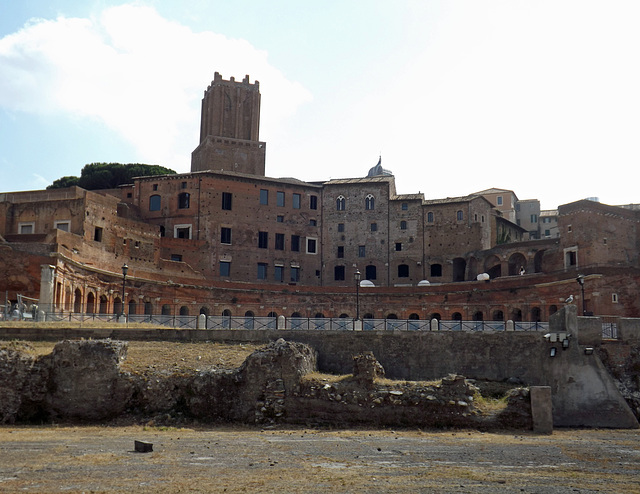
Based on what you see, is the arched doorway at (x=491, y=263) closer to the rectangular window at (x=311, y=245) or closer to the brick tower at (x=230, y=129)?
the rectangular window at (x=311, y=245)

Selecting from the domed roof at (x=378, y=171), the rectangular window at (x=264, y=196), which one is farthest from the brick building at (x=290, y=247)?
the domed roof at (x=378, y=171)

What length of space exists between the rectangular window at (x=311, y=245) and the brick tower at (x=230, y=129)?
13706 mm

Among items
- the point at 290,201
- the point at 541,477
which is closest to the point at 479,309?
the point at 290,201

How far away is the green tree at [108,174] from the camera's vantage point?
77000 millimetres

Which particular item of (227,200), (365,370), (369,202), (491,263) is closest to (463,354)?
(365,370)

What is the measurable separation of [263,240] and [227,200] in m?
4.96

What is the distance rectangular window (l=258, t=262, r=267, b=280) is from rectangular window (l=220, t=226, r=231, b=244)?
12.0 feet

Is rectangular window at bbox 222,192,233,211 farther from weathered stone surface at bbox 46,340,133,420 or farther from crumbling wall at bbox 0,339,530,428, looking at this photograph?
weathered stone surface at bbox 46,340,133,420

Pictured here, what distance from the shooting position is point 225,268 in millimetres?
63875

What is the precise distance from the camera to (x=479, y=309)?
57188mm

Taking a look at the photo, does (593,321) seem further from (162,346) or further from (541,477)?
(162,346)

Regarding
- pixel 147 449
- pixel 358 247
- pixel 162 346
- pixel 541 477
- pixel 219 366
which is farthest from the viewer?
pixel 358 247

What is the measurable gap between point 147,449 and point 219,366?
8467 millimetres

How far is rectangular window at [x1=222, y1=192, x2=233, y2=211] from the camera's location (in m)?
65.1
